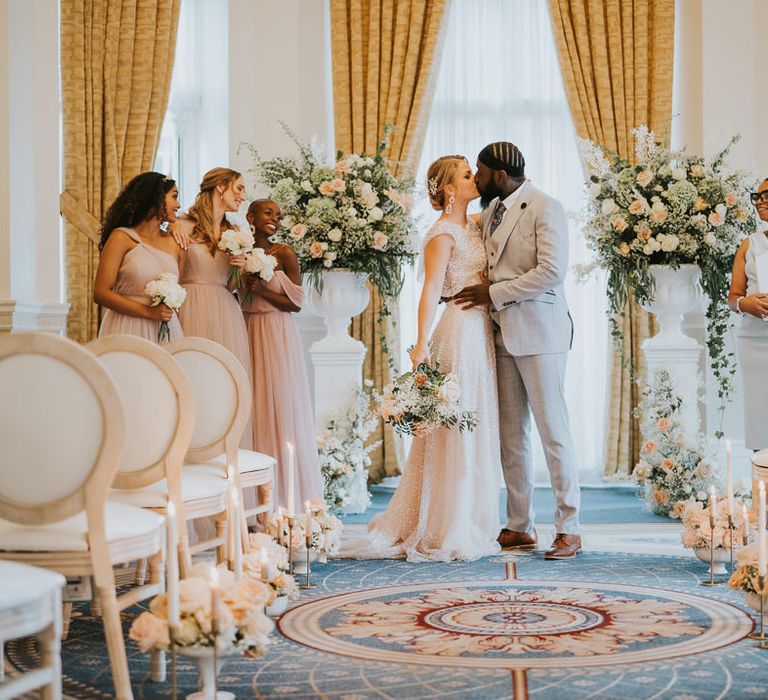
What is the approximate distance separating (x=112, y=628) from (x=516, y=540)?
2877 millimetres

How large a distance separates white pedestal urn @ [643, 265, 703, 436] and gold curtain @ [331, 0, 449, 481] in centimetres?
200

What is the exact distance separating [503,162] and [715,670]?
2.82m

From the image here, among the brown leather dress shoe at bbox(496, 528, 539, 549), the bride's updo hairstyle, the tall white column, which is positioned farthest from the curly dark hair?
the brown leather dress shoe at bbox(496, 528, 539, 549)

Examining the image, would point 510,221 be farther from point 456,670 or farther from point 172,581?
point 172,581

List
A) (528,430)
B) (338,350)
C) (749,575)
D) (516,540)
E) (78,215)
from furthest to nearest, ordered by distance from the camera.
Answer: (78,215) < (338,350) < (528,430) < (516,540) < (749,575)

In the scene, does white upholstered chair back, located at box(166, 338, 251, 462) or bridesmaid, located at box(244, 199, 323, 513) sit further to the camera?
bridesmaid, located at box(244, 199, 323, 513)

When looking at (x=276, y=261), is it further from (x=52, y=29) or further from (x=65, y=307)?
(x=52, y=29)

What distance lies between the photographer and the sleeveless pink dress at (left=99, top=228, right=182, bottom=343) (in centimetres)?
495

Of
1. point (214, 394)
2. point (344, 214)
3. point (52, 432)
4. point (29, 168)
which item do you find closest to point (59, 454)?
Answer: point (52, 432)

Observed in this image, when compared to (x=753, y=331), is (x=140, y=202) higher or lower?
higher

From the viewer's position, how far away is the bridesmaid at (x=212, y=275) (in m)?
5.22

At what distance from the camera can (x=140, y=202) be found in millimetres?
5070

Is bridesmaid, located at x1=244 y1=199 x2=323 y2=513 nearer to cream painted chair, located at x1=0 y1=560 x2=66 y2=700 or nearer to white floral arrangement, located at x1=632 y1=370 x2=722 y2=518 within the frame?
white floral arrangement, located at x1=632 y1=370 x2=722 y2=518

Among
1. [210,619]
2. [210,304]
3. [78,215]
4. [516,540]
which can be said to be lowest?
[516,540]
